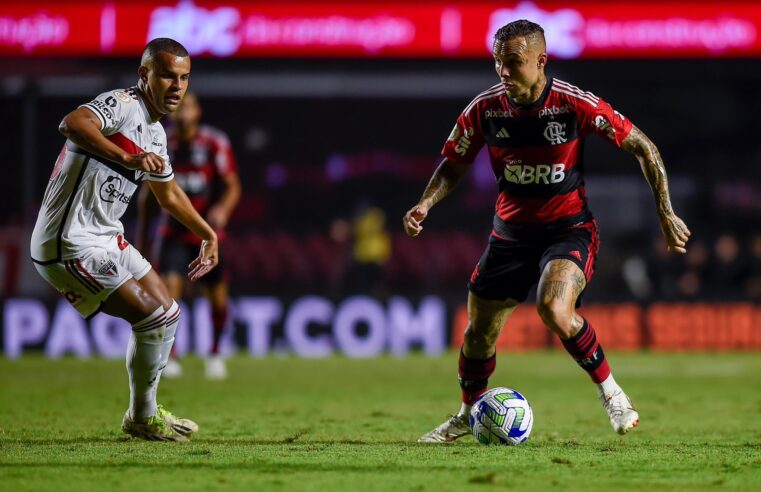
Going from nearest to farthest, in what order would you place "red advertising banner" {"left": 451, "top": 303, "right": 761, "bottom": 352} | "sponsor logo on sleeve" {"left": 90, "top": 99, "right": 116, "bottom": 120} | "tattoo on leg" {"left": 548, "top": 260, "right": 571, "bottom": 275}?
1. "sponsor logo on sleeve" {"left": 90, "top": 99, "right": 116, "bottom": 120}
2. "tattoo on leg" {"left": 548, "top": 260, "right": 571, "bottom": 275}
3. "red advertising banner" {"left": 451, "top": 303, "right": 761, "bottom": 352}

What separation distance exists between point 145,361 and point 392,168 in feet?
70.2

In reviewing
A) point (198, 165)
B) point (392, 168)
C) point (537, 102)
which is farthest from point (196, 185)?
point (392, 168)

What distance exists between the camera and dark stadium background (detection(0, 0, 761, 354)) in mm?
16156

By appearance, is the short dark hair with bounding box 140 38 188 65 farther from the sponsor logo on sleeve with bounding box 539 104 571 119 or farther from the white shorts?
the sponsor logo on sleeve with bounding box 539 104 571 119

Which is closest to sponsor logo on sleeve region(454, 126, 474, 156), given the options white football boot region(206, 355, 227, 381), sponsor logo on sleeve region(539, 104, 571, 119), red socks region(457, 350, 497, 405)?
sponsor logo on sleeve region(539, 104, 571, 119)

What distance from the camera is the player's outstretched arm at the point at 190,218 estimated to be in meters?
6.48

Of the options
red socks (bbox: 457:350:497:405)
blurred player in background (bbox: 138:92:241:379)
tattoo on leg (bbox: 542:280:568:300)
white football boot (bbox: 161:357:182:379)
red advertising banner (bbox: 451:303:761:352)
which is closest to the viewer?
tattoo on leg (bbox: 542:280:568:300)

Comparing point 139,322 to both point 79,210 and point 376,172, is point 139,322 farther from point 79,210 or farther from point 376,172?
point 376,172

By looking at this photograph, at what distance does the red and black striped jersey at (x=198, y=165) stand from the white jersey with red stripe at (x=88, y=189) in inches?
185

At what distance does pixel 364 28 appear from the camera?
15.0 meters

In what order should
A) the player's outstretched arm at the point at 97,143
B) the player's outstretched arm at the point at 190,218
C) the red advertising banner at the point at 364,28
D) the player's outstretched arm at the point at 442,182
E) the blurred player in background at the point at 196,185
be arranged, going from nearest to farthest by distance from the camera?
the player's outstretched arm at the point at 97,143 → the player's outstretched arm at the point at 190,218 → the player's outstretched arm at the point at 442,182 → the blurred player in background at the point at 196,185 → the red advertising banner at the point at 364,28

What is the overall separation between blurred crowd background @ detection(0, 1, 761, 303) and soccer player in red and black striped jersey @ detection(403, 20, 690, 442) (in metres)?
8.52

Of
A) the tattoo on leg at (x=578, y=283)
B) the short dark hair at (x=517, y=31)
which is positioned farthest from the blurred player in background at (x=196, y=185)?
the tattoo on leg at (x=578, y=283)

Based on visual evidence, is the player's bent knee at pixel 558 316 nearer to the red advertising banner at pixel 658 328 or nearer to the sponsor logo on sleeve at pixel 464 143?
the sponsor logo on sleeve at pixel 464 143
